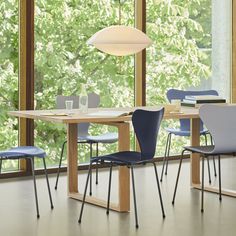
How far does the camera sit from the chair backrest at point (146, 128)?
4.69 metres

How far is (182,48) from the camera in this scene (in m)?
7.72

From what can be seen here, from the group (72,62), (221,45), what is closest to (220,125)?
(72,62)

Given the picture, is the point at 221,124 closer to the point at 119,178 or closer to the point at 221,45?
the point at 119,178

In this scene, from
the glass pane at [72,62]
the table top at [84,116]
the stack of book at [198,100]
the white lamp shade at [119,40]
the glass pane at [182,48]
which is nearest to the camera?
the table top at [84,116]

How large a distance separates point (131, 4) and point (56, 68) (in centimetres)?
118

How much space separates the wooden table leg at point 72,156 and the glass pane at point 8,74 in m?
1.13

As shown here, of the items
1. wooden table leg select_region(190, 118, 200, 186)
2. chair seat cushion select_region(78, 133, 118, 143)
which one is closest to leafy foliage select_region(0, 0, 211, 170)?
chair seat cushion select_region(78, 133, 118, 143)

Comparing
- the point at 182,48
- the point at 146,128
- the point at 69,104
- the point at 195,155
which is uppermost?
the point at 182,48

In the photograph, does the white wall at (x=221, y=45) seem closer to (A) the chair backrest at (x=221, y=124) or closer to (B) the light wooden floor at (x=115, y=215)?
(B) the light wooden floor at (x=115, y=215)

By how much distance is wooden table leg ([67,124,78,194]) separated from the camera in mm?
5539

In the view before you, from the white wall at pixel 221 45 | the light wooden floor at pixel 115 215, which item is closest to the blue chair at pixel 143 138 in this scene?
the light wooden floor at pixel 115 215

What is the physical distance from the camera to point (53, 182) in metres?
6.25

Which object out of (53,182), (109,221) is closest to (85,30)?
(53,182)

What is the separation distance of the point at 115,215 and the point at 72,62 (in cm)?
238
